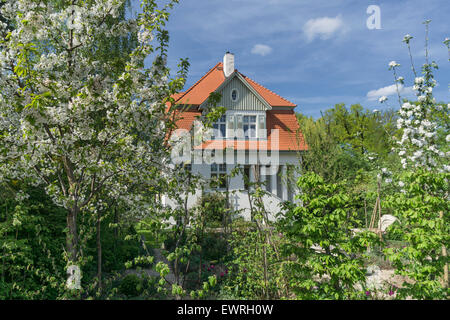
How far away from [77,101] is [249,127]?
1372 centimetres

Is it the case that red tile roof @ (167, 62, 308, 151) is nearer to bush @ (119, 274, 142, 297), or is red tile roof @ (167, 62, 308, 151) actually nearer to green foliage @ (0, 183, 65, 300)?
bush @ (119, 274, 142, 297)

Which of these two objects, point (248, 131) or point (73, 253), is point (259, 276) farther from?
point (248, 131)

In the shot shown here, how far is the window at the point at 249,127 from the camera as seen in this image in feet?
56.8

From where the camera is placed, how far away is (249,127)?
1739 cm

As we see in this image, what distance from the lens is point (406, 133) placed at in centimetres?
694

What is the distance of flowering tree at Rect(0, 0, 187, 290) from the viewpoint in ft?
13.1

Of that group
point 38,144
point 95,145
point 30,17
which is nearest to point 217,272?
point 95,145

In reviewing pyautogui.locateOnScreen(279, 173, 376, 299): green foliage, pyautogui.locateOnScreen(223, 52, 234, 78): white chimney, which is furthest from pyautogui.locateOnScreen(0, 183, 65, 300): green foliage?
pyautogui.locateOnScreen(223, 52, 234, 78): white chimney

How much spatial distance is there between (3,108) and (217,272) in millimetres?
5513

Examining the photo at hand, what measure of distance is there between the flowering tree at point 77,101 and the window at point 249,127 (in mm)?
12494

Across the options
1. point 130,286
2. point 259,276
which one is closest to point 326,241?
point 259,276

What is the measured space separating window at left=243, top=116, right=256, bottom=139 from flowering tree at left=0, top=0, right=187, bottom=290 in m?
12.5

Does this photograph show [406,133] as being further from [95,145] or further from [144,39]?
[95,145]

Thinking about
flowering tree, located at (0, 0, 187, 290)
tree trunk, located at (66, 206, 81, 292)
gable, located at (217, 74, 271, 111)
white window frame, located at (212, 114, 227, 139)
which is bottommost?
tree trunk, located at (66, 206, 81, 292)
